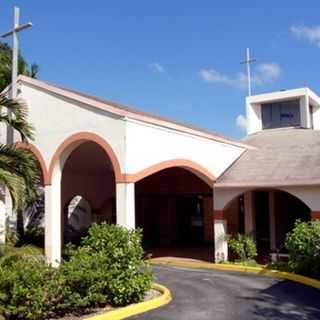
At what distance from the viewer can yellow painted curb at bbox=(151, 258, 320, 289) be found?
13988 mm

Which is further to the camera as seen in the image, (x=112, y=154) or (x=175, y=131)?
(x=175, y=131)

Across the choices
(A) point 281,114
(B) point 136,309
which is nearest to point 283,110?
(A) point 281,114

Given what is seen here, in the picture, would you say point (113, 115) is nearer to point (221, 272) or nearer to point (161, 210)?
Result: point (221, 272)

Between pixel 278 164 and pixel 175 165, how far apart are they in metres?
4.54

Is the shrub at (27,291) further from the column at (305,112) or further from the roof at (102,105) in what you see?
the column at (305,112)

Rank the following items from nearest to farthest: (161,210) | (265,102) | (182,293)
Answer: (182,293), (161,210), (265,102)

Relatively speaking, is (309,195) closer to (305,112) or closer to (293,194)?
(293,194)

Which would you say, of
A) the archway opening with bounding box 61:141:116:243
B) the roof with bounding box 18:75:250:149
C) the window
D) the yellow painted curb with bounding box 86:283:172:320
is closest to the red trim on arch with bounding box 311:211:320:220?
the roof with bounding box 18:75:250:149

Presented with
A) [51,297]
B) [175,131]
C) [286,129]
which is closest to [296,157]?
[175,131]

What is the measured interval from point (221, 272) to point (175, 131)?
484 cm

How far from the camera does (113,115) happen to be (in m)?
14.7

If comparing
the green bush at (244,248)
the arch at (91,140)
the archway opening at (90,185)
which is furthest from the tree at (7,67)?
the green bush at (244,248)

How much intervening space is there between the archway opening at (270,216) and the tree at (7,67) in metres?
13.1

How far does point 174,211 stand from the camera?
85.5 ft
